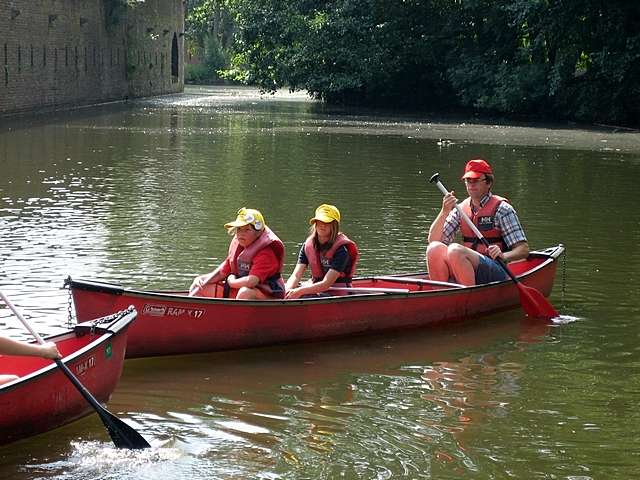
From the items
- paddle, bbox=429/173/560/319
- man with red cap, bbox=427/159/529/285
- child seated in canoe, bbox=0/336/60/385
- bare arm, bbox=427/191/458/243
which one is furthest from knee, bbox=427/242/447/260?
child seated in canoe, bbox=0/336/60/385

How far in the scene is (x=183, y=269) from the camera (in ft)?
41.1

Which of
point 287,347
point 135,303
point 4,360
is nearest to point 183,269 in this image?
point 287,347

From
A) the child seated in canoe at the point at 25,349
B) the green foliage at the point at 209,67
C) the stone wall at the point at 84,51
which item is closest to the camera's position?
the child seated in canoe at the point at 25,349

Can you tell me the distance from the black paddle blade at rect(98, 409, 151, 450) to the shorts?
4330 mm

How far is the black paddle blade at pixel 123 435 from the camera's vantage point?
23.1 ft

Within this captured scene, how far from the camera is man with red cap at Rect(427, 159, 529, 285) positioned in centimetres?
1059

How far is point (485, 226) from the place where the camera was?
35.5ft

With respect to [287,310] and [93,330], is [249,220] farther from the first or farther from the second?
[93,330]

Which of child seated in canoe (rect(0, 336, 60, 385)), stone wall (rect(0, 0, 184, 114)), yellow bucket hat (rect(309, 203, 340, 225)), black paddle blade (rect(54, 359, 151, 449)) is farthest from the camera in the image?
stone wall (rect(0, 0, 184, 114))

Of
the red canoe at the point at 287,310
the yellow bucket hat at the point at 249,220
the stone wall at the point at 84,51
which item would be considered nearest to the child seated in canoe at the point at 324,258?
the red canoe at the point at 287,310

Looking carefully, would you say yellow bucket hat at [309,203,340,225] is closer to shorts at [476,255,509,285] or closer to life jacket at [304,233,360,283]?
life jacket at [304,233,360,283]

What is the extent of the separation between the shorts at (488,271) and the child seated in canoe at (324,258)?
1.24 m

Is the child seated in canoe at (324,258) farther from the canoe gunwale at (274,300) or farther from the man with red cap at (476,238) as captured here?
the man with red cap at (476,238)


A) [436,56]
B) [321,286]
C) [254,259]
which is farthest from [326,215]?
[436,56]
